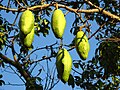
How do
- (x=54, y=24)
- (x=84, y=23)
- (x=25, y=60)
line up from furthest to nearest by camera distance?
1. (x=25, y=60)
2. (x=84, y=23)
3. (x=54, y=24)

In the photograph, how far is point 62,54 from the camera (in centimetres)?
150

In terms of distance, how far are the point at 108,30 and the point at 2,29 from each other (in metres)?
1.42

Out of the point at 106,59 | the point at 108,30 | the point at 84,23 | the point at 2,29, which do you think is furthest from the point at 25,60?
the point at 84,23

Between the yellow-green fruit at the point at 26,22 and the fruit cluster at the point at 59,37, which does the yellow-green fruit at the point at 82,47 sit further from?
the yellow-green fruit at the point at 26,22

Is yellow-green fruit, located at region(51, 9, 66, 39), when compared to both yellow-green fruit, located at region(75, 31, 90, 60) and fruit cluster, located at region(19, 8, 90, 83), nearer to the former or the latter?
fruit cluster, located at region(19, 8, 90, 83)

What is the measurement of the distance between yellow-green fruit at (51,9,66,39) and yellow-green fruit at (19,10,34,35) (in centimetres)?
11

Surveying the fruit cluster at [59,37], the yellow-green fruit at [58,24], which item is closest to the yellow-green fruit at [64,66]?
the fruit cluster at [59,37]

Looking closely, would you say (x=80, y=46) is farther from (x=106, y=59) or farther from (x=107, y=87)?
(x=107, y=87)

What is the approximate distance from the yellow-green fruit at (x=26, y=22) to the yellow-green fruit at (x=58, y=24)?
106 mm

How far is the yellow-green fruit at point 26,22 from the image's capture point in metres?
1.48

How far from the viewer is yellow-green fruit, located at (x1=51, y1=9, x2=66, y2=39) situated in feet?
4.74

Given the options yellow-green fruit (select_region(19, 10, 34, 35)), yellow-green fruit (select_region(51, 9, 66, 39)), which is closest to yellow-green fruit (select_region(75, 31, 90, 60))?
yellow-green fruit (select_region(51, 9, 66, 39))

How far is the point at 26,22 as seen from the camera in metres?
1.50

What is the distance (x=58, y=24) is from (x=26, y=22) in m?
0.16
